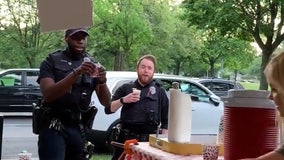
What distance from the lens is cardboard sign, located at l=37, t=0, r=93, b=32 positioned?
1.43 metres

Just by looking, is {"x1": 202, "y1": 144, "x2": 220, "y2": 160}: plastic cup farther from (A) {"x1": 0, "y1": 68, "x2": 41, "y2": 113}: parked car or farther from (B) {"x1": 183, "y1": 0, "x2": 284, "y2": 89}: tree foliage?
(A) {"x1": 0, "y1": 68, "x2": 41, "y2": 113}: parked car

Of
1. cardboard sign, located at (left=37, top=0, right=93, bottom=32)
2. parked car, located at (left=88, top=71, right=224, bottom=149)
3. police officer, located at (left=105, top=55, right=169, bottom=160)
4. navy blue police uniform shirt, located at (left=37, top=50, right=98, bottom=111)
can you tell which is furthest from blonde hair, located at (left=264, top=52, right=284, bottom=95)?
parked car, located at (left=88, top=71, right=224, bottom=149)

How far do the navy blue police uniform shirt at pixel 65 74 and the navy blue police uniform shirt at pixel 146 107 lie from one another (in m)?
0.76

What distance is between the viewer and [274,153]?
4.21 ft

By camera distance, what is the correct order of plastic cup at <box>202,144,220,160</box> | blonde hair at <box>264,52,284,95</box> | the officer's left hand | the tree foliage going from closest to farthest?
blonde hair at <box>264,52,284,95</box> < plastic cup at <box>202,144,220,160</box> < the officer's left hand < the tree foliage

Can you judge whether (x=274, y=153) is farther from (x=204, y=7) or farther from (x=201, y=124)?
(x=204, y=7)

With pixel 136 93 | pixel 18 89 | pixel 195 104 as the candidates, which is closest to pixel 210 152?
pixel 136 93

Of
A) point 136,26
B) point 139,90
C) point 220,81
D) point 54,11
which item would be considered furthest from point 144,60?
point 136,26

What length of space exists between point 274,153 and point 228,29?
947cm

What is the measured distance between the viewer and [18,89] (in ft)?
34.2

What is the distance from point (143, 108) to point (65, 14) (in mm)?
1741

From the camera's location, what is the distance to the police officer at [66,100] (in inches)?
90.8

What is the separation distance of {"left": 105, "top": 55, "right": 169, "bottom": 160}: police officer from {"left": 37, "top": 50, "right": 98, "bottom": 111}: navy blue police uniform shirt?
2.47ft

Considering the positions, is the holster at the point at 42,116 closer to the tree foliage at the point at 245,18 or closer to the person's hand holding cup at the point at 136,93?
the person's hand holding cup at the point at 136,93
